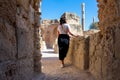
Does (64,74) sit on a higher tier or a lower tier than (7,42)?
lower

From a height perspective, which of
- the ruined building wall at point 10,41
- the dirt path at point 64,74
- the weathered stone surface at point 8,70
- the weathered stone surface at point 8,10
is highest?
the weathered stone surface at point 8,10

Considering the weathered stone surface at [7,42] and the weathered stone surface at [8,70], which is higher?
the weathered stone surface at [7,42]

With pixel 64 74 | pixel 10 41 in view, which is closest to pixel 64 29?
pixel 64 74

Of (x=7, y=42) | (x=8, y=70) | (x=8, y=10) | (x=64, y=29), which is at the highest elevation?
(x=8, y=10)

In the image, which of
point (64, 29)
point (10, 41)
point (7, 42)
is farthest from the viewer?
point (64, 29)

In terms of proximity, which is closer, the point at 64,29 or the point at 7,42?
the point at 7,42

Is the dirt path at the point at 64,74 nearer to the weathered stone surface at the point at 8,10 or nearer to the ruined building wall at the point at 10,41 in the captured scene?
the ruined building wall at the point at 10,41

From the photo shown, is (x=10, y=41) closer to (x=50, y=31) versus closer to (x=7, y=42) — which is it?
(x=7, y=42)

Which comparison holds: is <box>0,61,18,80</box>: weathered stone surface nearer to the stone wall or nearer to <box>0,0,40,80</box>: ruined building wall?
<box>0,0,40,80</box>: ruined building wall

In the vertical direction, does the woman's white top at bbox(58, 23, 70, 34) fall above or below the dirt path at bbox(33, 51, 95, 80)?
above

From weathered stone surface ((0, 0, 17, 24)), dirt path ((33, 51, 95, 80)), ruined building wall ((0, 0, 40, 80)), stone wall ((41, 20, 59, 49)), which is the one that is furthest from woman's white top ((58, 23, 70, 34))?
stone wall ((41, 20, 59, 49))

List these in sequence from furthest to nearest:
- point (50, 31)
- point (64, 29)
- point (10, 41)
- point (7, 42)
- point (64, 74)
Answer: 1. point (50, 31)
2. point (64, 29)
3. point (64, 74)
4. point (10, 41)
5. point (7, 42)

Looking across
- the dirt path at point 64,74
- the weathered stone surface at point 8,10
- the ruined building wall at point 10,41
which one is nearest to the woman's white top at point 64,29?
the dirt path at point 64,74

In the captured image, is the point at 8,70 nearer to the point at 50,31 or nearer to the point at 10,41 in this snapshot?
the point at 10,41
